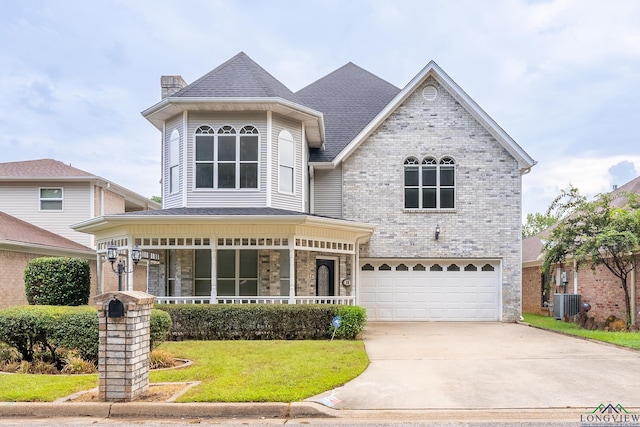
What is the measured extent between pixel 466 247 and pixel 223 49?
40.1 feet

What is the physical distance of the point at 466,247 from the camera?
18484 millimetres

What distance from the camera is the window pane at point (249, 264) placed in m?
16.0

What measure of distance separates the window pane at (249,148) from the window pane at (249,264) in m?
2.76

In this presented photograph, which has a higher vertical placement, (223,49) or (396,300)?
(223,49)

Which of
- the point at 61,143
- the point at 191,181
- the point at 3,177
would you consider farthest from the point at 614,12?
the point at 61,143

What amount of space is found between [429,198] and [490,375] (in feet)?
34.2

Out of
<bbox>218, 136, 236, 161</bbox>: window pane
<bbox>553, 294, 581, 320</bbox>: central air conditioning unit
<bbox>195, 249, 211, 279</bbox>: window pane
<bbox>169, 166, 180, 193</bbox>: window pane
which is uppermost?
<bbox>218, 136, 236, 161</bbox>: window pane

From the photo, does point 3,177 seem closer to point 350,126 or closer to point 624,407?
point 350,126

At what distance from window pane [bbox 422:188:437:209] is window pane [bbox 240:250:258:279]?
20.7 feet

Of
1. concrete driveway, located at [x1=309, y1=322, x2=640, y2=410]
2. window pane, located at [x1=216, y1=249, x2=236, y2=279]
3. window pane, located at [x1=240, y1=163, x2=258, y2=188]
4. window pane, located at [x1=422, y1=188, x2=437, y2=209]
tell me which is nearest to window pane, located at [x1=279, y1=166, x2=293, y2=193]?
window pane, located at [x1=240, y1=163, x2=258, y2=188]

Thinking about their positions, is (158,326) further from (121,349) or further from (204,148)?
(204,148)

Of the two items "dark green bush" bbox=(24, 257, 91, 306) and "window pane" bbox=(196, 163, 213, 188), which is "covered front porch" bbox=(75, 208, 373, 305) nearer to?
"window pane" bbox=(196, 163, 213, 188)

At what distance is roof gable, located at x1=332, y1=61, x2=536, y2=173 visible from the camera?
1830 cm

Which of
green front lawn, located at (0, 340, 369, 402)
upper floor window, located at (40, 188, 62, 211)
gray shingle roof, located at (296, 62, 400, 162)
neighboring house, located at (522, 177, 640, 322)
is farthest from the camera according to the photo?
upper floor window, located at (40, 188, 62, 211)
